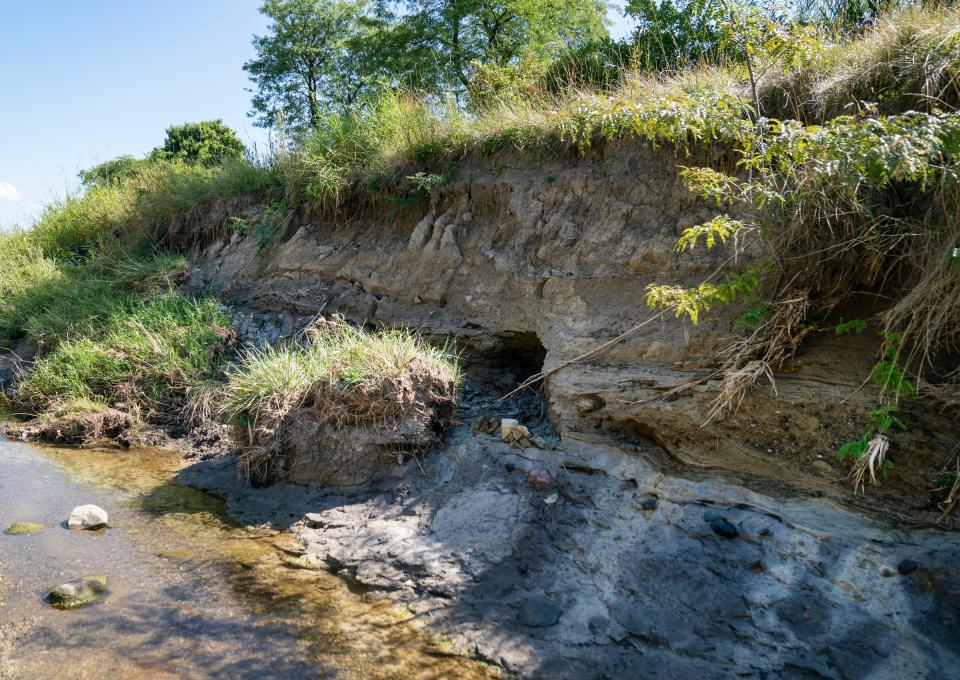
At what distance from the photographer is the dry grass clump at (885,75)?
4012 mm

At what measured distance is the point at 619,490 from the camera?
13.5 ft

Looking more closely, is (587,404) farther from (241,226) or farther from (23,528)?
(241,226)

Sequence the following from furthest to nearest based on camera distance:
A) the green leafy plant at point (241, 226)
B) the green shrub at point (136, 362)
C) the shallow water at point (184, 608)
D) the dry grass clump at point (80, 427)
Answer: the green leafy plant at point (241, 226), the green shrub at point (136, 362), the dry grass clump at point (80, 427), the shallow water at point (184, 608)

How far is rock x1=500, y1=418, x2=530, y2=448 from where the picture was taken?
4.63 metres

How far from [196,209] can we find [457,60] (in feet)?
19.4

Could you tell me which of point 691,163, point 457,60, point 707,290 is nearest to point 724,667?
point 707,290

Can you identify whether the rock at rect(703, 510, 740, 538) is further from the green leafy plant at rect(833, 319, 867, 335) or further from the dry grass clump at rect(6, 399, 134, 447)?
the dry grass clump at rect(6, 399, 134, 447)

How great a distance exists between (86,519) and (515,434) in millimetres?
2887

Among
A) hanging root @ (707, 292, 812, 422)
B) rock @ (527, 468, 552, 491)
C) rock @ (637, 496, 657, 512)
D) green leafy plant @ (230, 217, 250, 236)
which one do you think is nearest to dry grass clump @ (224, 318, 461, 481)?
rock @ (527, 468, 552, 491)

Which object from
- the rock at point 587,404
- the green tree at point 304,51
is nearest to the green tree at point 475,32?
the green tree at point 304,51

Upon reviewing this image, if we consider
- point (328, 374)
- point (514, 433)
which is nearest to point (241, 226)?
point (328, 374)

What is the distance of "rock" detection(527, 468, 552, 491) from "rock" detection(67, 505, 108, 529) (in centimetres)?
283

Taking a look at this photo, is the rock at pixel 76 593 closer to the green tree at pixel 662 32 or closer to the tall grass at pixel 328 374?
the tall grass at pixel 328 374

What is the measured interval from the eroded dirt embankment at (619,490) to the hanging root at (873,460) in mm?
91
